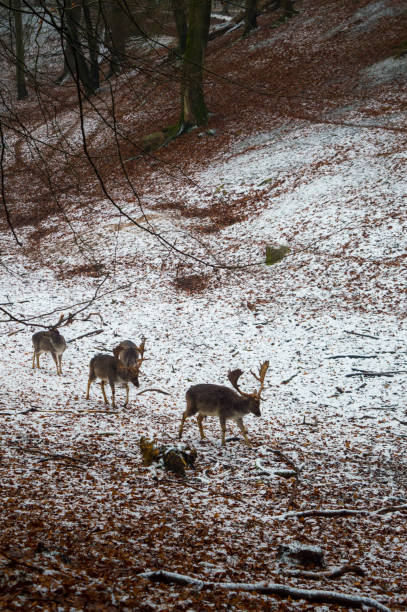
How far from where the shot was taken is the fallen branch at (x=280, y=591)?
2.95 m

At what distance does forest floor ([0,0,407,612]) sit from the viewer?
3.29m

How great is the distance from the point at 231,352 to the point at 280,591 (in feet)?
26.4

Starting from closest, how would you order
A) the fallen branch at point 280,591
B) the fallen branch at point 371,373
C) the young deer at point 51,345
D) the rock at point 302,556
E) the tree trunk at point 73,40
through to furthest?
the tree trunk at point 73,40
the fallen branch at point 280,591
the rock at point 302,556
the fallen branch at point 371,373
the young deer at point 51,345

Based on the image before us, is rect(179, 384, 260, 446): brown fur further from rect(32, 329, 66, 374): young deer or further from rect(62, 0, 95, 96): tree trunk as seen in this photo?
rect(62, 0, 95, 96): tree trunk

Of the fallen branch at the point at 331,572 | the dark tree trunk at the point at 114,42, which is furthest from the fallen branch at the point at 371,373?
the dark tree trunk at the point at 114,42

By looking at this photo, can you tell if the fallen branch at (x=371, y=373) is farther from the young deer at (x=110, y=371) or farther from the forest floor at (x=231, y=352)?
the young deer at (x=110, y=371)

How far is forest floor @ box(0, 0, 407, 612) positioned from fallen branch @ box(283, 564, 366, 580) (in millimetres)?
16

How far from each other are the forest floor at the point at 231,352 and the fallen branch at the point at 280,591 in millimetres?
20

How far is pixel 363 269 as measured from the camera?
12.7 metres

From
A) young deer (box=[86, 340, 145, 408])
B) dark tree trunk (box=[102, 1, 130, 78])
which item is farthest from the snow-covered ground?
dark tree trunk (box=[102, 1, 130, 78])

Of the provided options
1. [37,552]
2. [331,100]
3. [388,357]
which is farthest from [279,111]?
[37,552]

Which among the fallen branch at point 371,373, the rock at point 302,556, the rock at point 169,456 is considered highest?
the fallen branch at point 371,373

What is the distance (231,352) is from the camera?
435 inches

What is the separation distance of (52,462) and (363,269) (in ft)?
33.7
